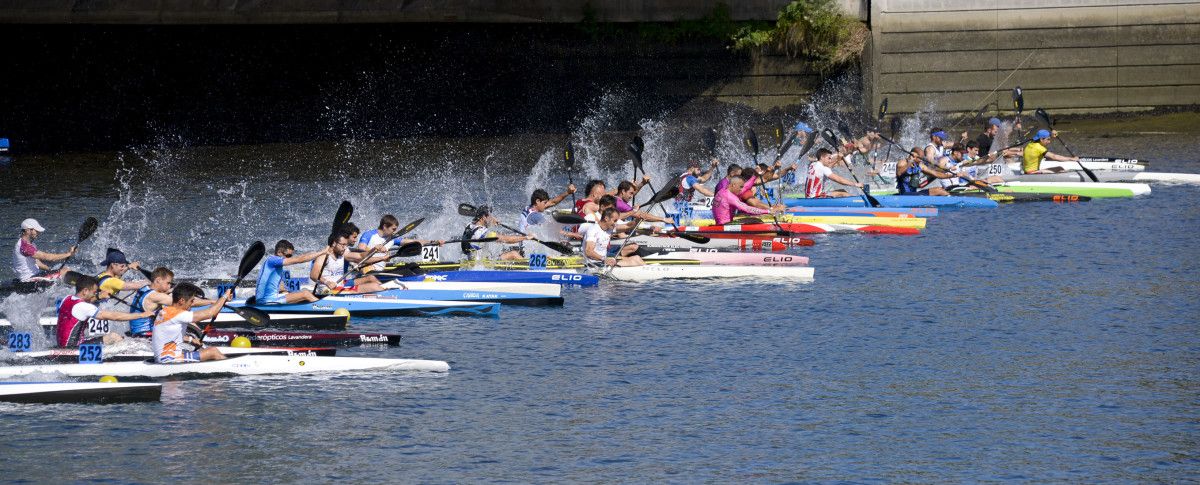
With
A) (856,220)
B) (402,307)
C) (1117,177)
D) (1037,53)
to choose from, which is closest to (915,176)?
(856,220)

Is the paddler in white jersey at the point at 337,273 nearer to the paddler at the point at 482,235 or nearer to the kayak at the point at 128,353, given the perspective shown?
the paddler at the point at 482,235

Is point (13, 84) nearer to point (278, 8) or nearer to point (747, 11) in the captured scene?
point (278, 8)

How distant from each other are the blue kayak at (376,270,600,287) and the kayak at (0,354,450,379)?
13.2 ft

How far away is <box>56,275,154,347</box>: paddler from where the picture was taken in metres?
16.3

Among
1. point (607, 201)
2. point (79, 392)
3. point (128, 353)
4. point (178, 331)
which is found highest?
point (607, 201)

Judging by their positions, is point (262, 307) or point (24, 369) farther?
point (262, 307)

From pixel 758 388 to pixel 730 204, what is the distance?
1015 centimetres

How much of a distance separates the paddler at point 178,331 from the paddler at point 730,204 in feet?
37.9

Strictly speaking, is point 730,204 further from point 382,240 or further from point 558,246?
point 382,240

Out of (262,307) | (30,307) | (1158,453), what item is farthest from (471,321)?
(1158,453)

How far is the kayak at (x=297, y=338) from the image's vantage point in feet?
56.0

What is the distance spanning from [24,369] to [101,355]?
80cm

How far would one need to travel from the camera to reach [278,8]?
42.6 metres

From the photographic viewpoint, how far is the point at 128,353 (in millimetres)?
16328
